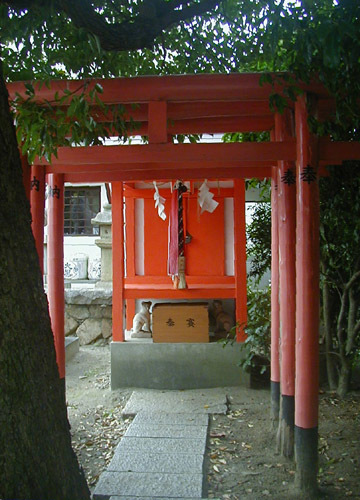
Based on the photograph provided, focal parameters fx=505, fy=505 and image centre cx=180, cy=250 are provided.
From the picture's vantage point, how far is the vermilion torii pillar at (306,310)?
4.21 m

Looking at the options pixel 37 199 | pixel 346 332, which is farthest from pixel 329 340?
pixel 37 199

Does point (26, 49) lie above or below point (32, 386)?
above

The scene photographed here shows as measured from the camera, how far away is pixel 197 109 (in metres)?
4.75

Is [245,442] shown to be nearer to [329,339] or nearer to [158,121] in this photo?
[329,339]

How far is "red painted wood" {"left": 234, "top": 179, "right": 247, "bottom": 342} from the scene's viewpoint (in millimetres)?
7199

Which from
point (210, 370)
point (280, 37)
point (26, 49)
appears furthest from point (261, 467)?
point (26, 49)

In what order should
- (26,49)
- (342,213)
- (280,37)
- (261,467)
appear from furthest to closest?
(342,213), (261,467), (26,49), (280,37)

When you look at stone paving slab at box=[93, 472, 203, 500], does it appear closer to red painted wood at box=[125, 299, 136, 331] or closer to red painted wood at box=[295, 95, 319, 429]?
red painted wood at box=[295, 95, 319, 429]

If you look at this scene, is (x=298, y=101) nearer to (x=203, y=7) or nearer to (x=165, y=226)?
(x=203, y=7)

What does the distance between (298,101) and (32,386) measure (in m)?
3.11

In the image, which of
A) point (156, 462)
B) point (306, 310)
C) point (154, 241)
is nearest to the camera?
point (306, 310)

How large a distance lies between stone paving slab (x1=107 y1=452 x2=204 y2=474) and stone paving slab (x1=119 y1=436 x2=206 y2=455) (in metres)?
0.08

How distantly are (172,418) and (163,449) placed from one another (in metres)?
0.97

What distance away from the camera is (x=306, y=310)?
423cm
